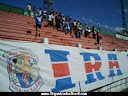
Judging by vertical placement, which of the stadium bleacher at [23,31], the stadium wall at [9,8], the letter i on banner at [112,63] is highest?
the stadium wall at [9,8]

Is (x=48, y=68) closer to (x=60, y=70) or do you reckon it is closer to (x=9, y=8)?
(x=60, y=70)

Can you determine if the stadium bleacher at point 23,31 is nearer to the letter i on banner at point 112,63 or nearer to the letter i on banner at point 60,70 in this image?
the letter i on banner at point 60,70

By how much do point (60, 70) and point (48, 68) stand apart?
641 mm

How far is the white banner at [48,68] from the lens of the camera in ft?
11.1

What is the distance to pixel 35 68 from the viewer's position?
3887 mm

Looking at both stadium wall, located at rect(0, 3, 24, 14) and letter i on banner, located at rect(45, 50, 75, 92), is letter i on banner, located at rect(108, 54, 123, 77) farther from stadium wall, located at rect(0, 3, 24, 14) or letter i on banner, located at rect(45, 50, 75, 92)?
stadium wall, located at rect(0, 3, 24, 14)

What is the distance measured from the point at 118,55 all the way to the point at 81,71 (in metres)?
5.11

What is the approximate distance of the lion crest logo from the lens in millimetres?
3344

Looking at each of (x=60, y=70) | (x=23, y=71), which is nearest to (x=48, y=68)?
(x=60, y=70)

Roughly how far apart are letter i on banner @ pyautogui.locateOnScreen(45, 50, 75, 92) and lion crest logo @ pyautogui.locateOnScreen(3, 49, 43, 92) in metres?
0.78

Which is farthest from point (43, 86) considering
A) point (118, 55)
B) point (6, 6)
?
point (6, 6)

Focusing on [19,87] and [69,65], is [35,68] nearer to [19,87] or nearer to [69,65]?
[19,87]

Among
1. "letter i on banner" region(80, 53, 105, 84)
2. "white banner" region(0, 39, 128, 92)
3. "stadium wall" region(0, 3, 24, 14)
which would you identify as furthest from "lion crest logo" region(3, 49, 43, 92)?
"stadium wall" region(0, 3, 24, 14)

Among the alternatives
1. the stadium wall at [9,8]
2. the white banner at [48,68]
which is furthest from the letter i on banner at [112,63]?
the stadium wall at [9,8]
